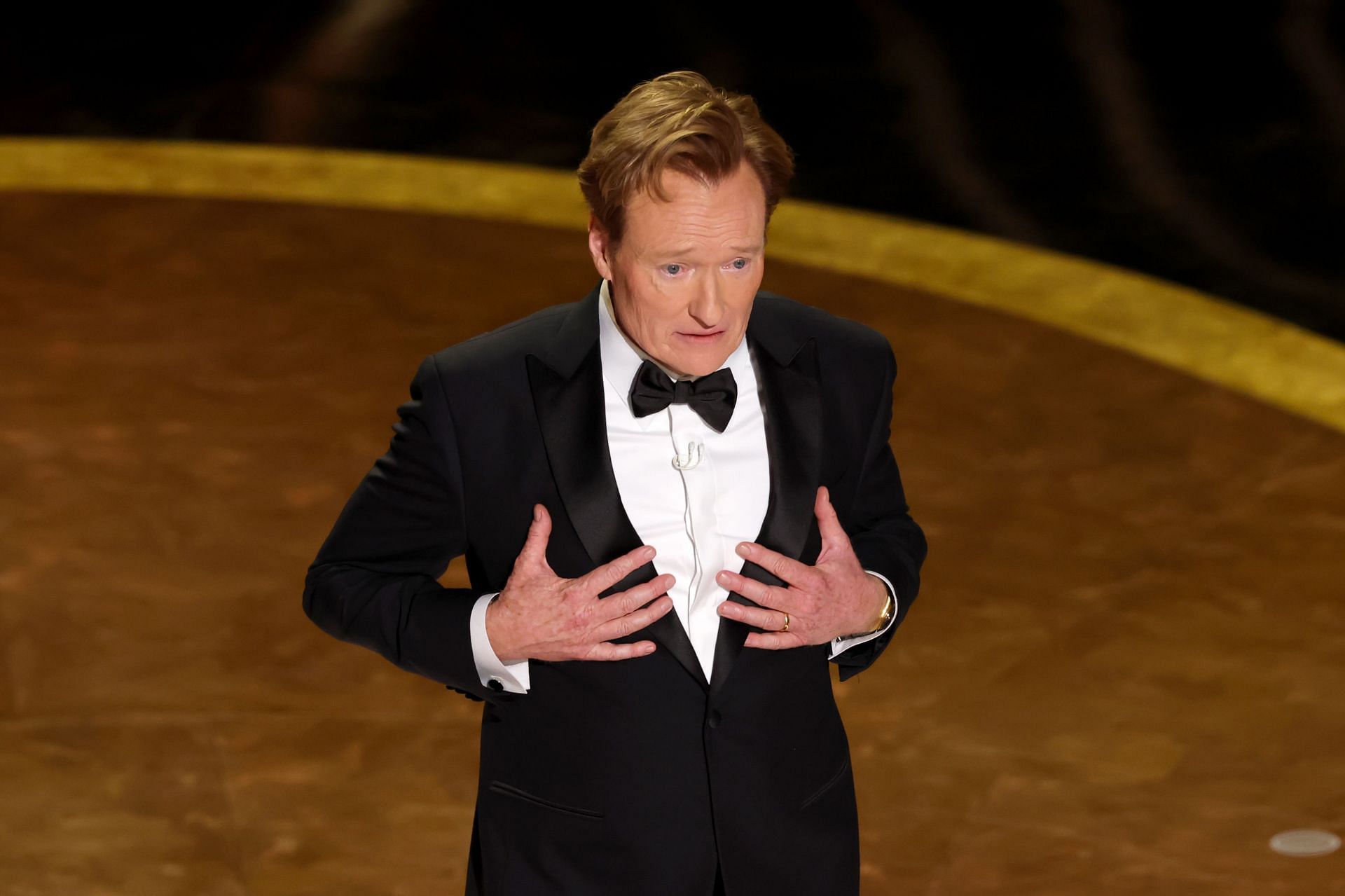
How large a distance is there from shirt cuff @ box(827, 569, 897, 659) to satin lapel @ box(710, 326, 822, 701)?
0.12m

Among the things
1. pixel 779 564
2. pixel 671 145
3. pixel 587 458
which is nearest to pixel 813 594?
pixel 779 564

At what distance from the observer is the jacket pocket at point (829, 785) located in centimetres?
227

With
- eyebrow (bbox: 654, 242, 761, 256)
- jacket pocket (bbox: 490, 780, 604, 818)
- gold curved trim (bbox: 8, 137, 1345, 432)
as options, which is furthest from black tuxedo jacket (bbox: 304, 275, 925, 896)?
gold curved trim (bbox: 8, 137, 1345, 432)

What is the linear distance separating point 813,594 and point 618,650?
220 millimetres

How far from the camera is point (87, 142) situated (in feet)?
25.1

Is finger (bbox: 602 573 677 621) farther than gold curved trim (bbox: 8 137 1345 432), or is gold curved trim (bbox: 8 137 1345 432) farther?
gold curved trim (bbox: 8 137 1345 432)

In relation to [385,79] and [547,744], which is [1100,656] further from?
[385,79]

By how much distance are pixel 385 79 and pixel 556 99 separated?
0.78 m

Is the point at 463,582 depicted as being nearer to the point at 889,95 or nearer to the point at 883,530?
the point at 883,530

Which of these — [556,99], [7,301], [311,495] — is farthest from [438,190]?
[311,495]

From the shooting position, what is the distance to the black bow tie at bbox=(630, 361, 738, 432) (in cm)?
219

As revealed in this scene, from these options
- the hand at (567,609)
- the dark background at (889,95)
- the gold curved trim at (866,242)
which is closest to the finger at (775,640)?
the hand at (567,609)

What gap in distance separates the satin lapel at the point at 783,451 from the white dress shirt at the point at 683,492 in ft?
0.07

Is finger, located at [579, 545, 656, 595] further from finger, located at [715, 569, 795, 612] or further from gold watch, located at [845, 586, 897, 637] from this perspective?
gold watch, located at [845, 586, 897, 637]
